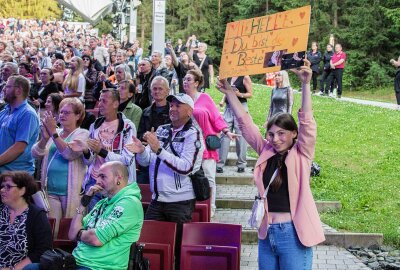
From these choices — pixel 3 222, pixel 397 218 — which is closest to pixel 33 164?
pixel 3 222

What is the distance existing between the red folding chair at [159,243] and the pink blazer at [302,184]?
60.4 inches

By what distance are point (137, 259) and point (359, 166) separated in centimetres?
895

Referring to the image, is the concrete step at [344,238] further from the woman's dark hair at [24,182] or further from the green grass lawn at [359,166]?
the woman's dark hair at [24,182]

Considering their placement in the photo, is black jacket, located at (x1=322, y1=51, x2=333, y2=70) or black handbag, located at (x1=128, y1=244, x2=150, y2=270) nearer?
black handbag, located at (x1=128, y1=244, x2=150, y2=270)

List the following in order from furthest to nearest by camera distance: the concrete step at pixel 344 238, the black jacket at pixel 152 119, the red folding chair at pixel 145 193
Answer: the concrete step at pixel 344 238
the black jacket at pixel 152 119
the red folding chair at pixel 145 193

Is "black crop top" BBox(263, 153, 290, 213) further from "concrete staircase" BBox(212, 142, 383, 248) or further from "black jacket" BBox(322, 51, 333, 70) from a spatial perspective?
"black jacket" BBox(322, 51, 333, 70)

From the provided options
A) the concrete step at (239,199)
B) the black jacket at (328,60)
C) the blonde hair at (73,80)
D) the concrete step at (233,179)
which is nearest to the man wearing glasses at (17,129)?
the concrete step at (239,199)

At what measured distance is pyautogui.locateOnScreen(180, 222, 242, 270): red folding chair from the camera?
21.1 feet

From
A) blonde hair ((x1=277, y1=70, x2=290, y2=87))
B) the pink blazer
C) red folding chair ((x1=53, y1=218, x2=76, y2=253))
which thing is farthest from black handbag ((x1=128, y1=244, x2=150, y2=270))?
blonde hair ((x1=277, y1=70, x2=290, y2=87))

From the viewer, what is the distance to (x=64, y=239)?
6730 mm

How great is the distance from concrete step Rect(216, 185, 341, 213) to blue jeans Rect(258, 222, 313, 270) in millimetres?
5384

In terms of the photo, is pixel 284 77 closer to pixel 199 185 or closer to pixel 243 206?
pixel 243 206

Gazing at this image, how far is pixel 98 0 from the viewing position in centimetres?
3216

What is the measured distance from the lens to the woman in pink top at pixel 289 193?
5062mm
